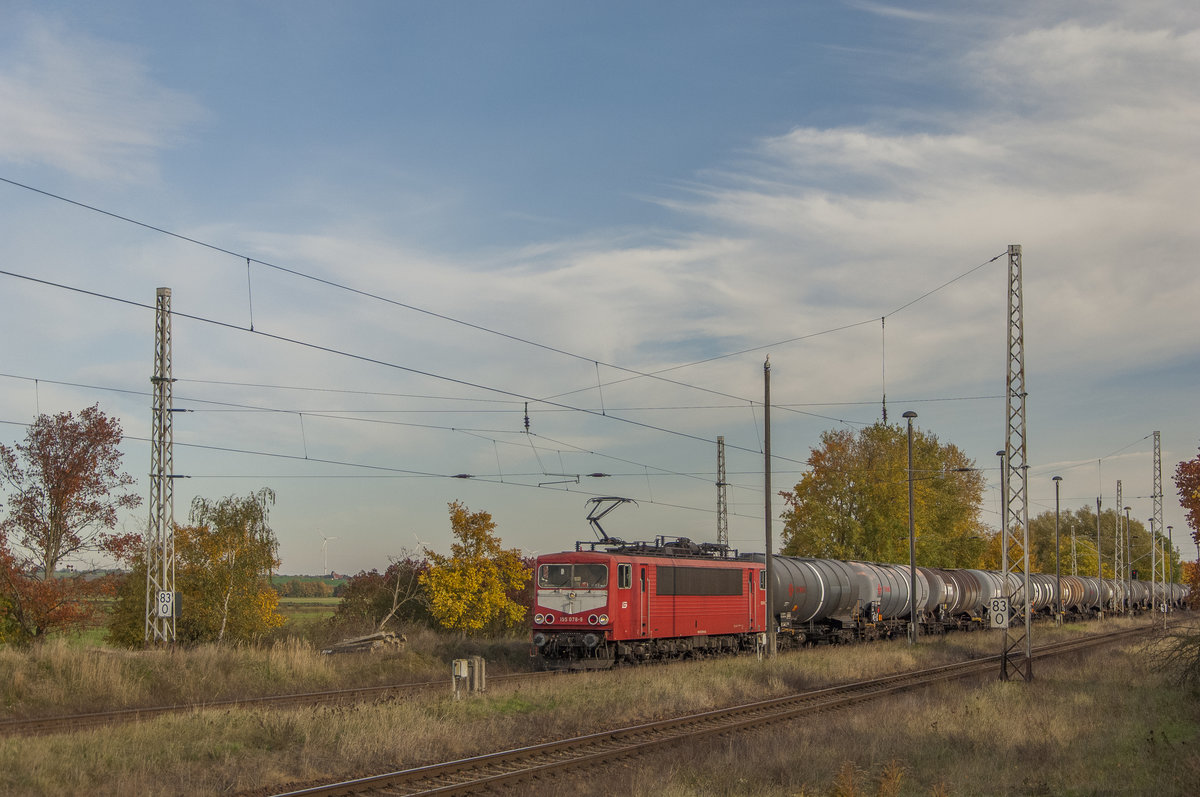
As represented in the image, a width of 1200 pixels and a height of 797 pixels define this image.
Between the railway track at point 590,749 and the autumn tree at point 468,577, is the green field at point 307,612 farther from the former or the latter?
the railway track at point 590,749

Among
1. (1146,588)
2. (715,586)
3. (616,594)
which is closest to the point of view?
(616,594)

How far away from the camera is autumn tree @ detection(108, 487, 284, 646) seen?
31328 millimetres

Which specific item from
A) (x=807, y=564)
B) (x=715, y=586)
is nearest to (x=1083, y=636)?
(x=807, y=564)

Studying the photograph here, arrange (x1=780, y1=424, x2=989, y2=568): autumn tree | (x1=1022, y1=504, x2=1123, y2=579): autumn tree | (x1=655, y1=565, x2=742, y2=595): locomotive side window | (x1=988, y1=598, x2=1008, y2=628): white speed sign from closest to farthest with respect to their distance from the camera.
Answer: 1. (x1=988, y1=598, x2=1008, y2=628): white speed sign
2. (x1=655, y1=565, x2=742, y2=595): locomotive side window
3. (x1=780, y1=424, x2=989, y2=568): autumn tree
4. (x1=1022, y1=504, x2=1123, y2=579): autumn tree

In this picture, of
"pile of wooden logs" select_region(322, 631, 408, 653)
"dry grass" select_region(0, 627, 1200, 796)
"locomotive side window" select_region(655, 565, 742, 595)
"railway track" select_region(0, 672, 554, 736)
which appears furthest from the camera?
"pile of wooden logs" select_region(322, 631, 408, 653)

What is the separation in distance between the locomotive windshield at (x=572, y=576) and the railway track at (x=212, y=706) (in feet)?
10.1

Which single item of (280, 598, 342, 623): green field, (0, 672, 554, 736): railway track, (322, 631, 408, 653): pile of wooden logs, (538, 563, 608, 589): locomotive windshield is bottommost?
(280, 598, 342, 623): green field

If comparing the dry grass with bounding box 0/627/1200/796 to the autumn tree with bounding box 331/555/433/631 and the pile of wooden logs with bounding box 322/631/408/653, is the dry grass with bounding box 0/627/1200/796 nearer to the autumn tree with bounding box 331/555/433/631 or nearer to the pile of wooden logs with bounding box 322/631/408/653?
the pile of wooden logs with bounding box 322/631/408/653

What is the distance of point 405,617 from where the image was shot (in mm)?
40906

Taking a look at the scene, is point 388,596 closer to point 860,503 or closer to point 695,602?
point 695,602

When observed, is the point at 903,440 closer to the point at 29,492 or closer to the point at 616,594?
the point at 616,594

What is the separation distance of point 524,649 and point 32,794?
886 inches

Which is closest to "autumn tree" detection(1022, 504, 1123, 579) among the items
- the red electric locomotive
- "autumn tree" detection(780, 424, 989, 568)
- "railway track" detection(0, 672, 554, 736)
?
"autumn tree" detection(780, 424, 989, 568)

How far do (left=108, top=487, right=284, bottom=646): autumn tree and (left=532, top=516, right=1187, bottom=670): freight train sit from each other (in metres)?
9.26
